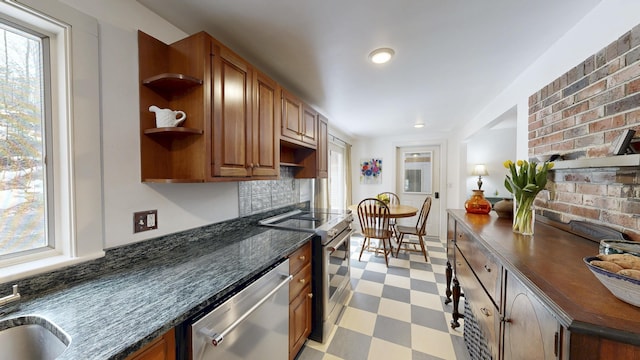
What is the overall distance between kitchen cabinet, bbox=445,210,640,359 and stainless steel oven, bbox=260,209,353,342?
3.11 ft

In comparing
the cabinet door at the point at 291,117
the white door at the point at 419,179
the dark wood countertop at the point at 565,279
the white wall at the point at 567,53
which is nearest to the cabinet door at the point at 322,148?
the cabinet door at the point at 291,117

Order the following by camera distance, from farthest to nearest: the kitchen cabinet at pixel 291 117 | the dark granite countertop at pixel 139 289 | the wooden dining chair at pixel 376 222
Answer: the wooden dining chair at pixel 376 222 → the kitchen cabinet at pixel 291 117 → the dark granite countertop at pixel 139 289

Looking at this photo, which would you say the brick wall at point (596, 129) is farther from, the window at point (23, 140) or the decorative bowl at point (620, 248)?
the window at point (23, 140)

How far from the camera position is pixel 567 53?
1340 mm

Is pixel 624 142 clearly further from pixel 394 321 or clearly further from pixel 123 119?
pixel 123 119

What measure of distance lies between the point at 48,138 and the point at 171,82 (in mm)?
562

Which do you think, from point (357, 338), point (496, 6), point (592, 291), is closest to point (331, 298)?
point (357, 338)

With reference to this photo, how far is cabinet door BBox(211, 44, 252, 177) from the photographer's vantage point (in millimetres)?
1227

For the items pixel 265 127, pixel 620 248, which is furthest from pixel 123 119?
pixel 620 248

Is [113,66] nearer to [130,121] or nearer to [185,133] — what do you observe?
[130,121]

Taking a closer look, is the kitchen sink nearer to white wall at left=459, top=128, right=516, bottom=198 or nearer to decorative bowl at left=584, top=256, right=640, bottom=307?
decorative bowl at left=584, top=256, right=640, bottom=307

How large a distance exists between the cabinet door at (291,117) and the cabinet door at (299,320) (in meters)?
1.29

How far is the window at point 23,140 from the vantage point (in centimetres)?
84

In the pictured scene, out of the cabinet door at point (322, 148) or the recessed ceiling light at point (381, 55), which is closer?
the recessed ceiling light at point (381, 55)
